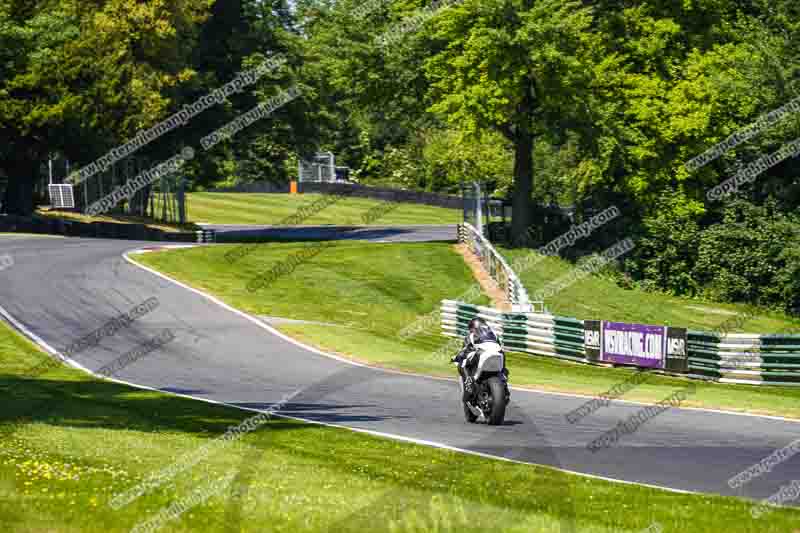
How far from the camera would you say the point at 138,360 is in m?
24.4

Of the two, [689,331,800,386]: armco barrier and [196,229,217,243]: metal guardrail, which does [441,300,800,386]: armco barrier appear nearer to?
[689,331,800,386]: armco barrier

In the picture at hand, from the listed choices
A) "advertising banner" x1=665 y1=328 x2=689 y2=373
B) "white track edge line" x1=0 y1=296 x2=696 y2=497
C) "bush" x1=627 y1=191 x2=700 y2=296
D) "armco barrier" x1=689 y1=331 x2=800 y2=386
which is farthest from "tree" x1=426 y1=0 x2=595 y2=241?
"white track edge line" x1=0 y1=296 x2=696 y2=497

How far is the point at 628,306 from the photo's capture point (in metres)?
41.8

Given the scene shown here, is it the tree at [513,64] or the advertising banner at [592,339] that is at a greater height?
the tree at [513,64]

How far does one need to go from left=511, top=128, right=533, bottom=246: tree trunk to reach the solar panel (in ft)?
68.6

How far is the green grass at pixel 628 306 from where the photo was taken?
40.2 metres

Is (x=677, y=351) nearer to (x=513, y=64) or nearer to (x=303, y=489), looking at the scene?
(x=513, y=64)

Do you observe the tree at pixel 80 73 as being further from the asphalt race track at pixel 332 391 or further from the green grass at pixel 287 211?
the green grass at pixel 287 211

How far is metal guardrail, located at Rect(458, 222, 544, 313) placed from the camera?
34375 mm

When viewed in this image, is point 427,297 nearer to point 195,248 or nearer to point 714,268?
point 195,248

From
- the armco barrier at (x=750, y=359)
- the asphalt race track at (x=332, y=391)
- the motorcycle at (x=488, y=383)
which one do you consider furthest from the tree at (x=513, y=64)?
the motorcycle at (x=488, y=383)

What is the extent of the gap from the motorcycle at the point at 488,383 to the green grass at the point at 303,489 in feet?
6.99

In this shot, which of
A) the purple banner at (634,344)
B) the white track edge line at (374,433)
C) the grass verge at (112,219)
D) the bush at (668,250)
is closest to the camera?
the white track edge line at (374,433)

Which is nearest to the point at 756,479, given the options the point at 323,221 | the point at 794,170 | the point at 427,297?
the point at 427,297
